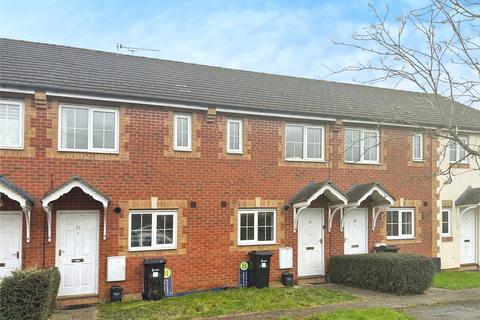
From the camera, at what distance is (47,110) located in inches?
458

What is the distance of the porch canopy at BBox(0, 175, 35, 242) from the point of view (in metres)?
10.3

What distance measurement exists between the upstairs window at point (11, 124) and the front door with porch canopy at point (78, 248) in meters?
1.69

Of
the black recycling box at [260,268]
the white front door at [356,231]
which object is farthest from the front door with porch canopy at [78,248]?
the white front door at [356,231]

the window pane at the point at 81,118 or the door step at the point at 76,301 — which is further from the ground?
the window pane at the point at 81,118

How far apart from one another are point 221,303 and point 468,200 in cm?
1060

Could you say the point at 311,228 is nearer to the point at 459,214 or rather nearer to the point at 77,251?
the point at 459,214

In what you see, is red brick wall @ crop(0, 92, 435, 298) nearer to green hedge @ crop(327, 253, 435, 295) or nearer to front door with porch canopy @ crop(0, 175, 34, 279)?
front door with porch canopy @ crop(0, 175, 34, 279)

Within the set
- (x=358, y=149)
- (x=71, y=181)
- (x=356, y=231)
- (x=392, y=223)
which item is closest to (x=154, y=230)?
(x=71, y=181)

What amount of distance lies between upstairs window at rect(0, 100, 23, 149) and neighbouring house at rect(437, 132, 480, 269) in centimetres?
1367

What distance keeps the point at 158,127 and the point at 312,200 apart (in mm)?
4847

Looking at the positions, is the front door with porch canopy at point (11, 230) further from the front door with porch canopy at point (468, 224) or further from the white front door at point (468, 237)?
the white front door at point (468, 237)

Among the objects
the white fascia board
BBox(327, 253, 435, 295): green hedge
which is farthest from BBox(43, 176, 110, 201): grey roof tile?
BBox(327, 253, 435, 295): green hedge

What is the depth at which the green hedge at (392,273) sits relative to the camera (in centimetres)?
1261

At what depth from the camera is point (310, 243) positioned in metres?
14.8
